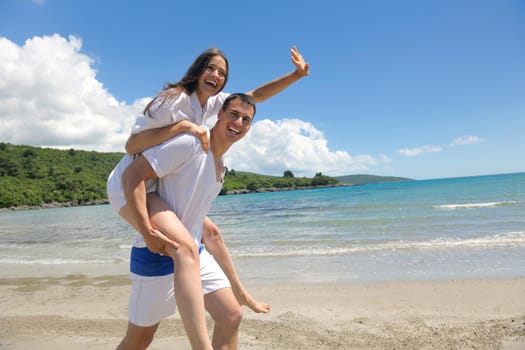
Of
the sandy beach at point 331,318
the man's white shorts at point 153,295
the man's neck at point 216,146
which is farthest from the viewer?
the sandy beach at point 331,318

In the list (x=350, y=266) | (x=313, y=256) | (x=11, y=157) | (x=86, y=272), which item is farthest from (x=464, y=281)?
(x=11, y=157)

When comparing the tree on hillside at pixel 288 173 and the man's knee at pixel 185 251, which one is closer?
the man's knee at pixel 185 251

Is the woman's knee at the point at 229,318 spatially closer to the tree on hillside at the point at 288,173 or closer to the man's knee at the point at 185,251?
the man's knee at the point at 185,251

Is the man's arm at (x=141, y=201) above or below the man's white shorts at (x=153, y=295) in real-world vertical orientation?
above

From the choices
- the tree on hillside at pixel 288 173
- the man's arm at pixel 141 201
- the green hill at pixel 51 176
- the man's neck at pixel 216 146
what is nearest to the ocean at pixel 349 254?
the man's neck at pixel 216 146

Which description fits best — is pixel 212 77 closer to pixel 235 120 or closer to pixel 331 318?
pixel 235 120

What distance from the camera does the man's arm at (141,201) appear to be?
1.92 m

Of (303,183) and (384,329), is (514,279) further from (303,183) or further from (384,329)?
(303,183)

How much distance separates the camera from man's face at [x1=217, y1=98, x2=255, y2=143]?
89.0 inches

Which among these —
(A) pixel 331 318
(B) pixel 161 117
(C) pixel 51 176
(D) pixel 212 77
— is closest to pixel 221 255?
(B) pixel 161 117

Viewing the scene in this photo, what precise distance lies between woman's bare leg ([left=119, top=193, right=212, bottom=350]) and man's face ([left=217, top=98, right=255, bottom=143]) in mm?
613

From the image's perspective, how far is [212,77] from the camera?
93.9 inches

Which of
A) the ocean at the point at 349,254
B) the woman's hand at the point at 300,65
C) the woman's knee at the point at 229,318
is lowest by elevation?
the ocean at the point at 349,254

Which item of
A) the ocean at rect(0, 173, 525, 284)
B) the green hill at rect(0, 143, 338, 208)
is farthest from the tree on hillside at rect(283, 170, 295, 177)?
the ocean at rect(0, 173, 525, 284)
